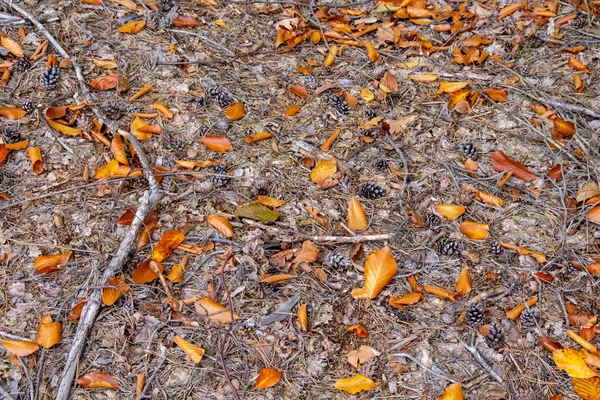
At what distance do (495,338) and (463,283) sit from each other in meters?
0.29

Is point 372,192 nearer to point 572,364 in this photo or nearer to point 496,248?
point 496,248

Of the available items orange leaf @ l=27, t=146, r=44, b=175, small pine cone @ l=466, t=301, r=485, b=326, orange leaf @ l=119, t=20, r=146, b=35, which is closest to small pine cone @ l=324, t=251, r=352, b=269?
small pine cone @ l=466, t=301, r=485, b=326

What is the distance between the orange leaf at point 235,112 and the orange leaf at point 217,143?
0.65ft

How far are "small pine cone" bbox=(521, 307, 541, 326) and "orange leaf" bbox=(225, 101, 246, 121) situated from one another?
1.93 m

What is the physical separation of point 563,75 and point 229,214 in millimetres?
2392

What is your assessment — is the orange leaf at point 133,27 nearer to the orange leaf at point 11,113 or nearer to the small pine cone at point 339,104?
the orange leaf at point 11,113

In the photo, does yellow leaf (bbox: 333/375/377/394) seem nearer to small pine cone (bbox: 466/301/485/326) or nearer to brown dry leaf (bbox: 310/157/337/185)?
small pine cone (bbox: 466/301/485/326)

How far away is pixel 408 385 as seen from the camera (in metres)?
2.05

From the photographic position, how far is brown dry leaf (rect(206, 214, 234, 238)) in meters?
2.45

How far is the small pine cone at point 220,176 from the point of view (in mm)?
2645

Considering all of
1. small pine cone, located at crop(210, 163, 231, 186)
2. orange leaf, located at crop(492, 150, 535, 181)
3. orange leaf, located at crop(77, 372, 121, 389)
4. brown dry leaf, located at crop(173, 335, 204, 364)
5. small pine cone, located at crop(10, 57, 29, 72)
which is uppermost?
small pine cone, located at crop(10, 57, 29, 72)

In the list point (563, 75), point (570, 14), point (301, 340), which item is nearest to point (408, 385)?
point (301, 340)

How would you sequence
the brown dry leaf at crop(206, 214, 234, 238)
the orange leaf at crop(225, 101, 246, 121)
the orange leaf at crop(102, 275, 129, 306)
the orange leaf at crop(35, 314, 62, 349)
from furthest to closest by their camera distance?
1. the orange leaf at crop(225, 101, 246, 121)
2. the brown dry leaf at crop(206, 214, 234, 238)
3. the orange leaf at crop(102, 275, 129, 306)
4. the orange leaf at crop(35, 314, 62, 349)

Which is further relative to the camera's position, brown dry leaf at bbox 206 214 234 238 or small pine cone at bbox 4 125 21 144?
small pine cone at bbox 4 125 21 144
